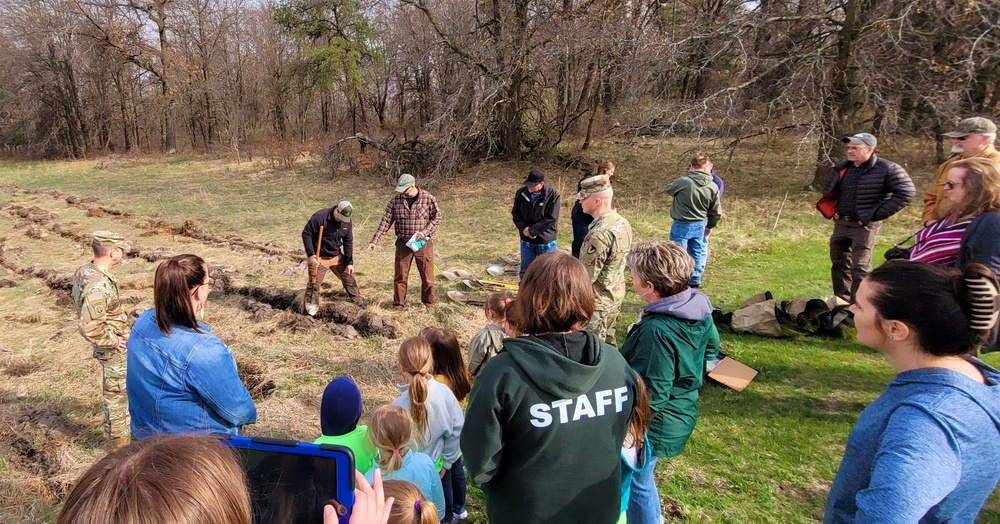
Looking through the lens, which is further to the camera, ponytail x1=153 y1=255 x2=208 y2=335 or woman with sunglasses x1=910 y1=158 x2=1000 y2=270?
woman with sunglasses x1=910 y1=158 x2=1000 y2=270

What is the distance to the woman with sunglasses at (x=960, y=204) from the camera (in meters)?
2.77

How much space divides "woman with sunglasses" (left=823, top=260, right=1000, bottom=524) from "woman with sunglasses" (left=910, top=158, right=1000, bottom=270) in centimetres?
192

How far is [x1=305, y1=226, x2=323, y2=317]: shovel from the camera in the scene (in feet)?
20.0

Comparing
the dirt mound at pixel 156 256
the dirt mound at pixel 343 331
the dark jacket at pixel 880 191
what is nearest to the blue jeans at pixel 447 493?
the dirt mound at pixel 343 331

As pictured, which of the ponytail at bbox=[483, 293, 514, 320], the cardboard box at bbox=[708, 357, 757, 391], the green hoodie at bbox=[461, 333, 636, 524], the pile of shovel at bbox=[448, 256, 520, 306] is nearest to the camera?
the green hoodie at bbox=[461, 333, 636, 524]

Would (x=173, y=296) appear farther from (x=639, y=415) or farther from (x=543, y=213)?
(x=543, y=213)

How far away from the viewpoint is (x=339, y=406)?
7.61 ft

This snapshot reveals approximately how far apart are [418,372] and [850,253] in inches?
196

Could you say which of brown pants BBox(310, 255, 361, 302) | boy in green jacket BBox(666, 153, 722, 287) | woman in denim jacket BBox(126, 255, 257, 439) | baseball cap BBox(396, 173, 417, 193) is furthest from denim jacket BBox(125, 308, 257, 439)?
boy in green jacket BBox(666, 153, 722, 287)

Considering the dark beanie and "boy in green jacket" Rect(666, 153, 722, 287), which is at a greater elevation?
"boy in green jacket" Rect(666, 153, 722, 287)

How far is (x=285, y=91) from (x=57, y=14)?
1386 centimetres

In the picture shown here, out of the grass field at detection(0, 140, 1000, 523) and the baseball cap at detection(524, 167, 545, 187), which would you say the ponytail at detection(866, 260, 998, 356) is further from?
the baseball cap at detection(524, 167, 545, 187)

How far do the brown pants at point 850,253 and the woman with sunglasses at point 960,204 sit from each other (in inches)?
82.5

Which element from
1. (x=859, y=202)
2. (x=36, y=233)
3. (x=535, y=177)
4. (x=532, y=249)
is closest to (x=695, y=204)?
(x=859, y=202)
